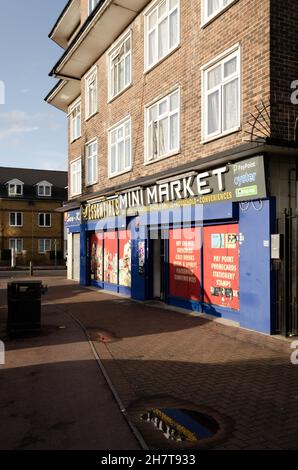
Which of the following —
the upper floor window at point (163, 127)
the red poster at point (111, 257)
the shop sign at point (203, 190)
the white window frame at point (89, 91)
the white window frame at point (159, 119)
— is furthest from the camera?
the white window frame at point (89, 91)

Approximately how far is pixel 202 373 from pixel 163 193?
24.8ft

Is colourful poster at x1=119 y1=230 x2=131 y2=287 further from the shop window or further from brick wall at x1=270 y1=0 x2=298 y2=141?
brick wall at x1=270 y1=0 x2=298 y2=141

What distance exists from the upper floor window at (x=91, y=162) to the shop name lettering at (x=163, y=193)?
1.47m

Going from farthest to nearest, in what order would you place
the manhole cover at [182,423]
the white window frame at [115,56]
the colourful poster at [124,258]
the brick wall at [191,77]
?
the colourful poster at [124,258]
the white window frame at [115,56]
the brick wall at [191,77]
the manhole cover at [182,423]

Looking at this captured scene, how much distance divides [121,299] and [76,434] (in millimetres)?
11476

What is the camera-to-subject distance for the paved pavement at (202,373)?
15.6ft

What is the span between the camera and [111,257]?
18.4 m

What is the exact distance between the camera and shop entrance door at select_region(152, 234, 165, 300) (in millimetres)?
14625

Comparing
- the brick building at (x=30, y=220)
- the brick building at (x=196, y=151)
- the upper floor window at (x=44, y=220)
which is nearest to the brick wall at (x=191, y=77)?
the brick building at (x=196, y=151)

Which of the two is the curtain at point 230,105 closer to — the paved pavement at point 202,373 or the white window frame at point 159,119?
the white window frame at point 159,119

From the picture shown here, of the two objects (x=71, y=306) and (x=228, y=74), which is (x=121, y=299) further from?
(x=228, y=74)

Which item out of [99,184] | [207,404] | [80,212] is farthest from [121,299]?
[207,404]

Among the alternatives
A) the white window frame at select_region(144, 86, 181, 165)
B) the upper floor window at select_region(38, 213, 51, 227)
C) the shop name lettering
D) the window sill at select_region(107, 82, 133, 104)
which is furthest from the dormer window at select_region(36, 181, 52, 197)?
the white window frame at select_region(144, 86, 181, 165)

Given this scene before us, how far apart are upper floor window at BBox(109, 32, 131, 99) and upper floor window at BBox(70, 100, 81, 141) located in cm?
571
